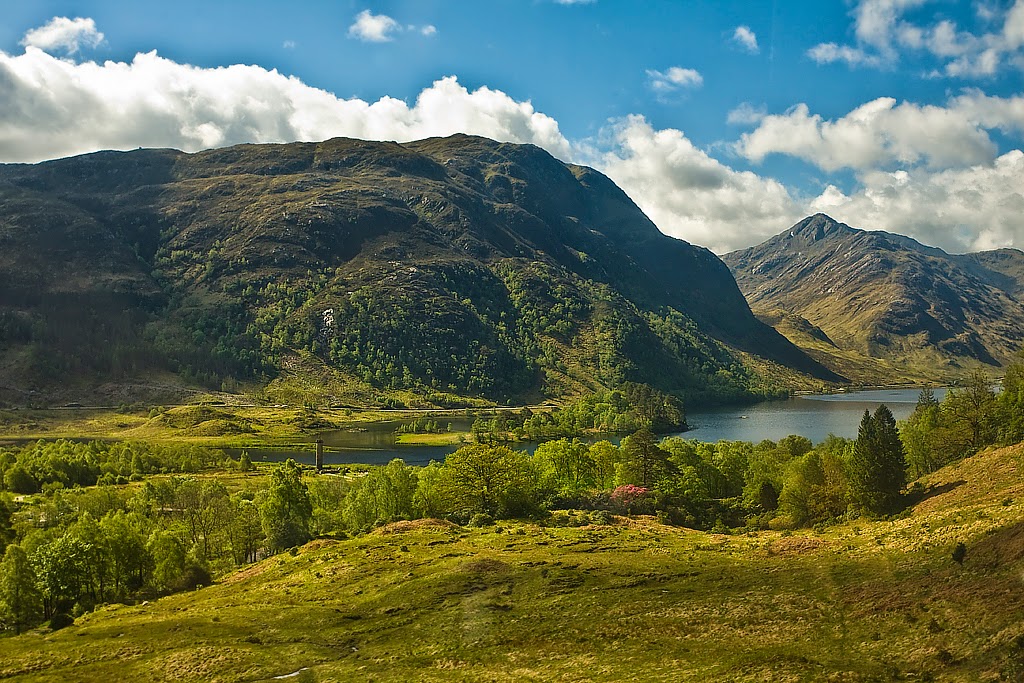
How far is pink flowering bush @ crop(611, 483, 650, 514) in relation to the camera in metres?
103

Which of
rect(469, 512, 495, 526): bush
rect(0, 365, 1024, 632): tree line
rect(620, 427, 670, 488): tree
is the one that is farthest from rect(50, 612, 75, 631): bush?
rect(620, 427, 670, 488): tree

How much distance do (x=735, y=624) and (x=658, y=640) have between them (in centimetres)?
580

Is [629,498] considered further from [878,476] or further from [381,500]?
[381,500]

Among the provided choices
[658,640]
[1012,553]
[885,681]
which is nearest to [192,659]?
[658,640]

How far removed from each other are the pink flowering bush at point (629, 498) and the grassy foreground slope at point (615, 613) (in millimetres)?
23838

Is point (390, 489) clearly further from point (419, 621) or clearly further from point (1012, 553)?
point (1012, 553)

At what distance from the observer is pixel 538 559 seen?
70438 millimetres

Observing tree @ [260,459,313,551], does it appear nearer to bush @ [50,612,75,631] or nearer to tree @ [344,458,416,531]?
tree @ [344,458,416,531]

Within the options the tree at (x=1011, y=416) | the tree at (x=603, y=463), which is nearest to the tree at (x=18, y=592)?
the tree at (x=603, y=463)

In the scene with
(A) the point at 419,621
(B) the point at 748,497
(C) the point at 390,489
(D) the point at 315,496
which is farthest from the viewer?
(D) the point at 315,496

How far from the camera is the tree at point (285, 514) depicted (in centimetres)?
9319

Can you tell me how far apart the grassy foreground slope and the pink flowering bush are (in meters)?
23.8

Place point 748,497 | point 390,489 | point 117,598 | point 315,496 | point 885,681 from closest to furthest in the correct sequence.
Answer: point 885,681, point 117,598, point 390,489, point 748,497, point 315,496

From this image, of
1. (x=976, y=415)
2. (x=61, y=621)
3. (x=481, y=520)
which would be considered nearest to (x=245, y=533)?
(x=61, y=621)
